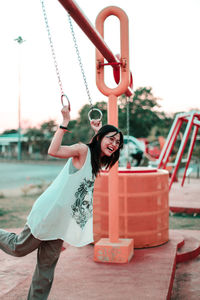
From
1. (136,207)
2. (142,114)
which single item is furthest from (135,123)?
(136,207)

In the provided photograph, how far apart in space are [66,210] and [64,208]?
0.07ft

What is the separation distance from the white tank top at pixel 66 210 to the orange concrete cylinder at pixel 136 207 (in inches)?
68.5

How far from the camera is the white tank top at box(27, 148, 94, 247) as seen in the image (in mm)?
2127

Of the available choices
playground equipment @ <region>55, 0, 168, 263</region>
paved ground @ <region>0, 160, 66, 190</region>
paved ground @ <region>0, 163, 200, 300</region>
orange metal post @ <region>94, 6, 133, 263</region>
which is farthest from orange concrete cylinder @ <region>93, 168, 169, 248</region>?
paved ground @ <region>0, 160, 66, 190</region>

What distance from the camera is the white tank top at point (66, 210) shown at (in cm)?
213

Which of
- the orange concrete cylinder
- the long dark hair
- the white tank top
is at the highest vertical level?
the long dark hair

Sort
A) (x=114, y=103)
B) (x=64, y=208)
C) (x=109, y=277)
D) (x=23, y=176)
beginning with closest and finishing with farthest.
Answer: (x=64, y=208), (x=109, y=277), (x=114, y=103), (x=23, y=176)

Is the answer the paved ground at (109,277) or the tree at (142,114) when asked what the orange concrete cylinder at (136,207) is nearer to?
the paved ground at (109,277)

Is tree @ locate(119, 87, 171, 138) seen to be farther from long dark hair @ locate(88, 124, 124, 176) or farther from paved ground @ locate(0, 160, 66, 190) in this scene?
long dark hair @ locate(88, 124, 124, 176)

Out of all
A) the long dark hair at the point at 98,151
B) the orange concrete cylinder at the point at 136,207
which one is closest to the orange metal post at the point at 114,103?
the orange concrete cylinder at the point at 136,207

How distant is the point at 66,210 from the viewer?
2148 millimetres

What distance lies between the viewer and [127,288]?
113 inches

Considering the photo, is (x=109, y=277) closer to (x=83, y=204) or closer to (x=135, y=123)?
(x=83, y=204)

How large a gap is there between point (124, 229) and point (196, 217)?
3675mm
